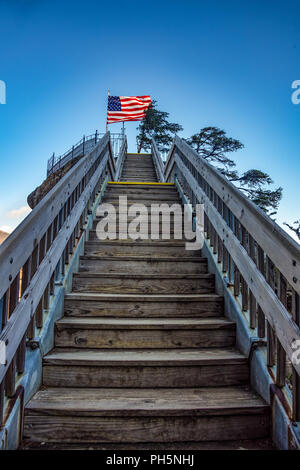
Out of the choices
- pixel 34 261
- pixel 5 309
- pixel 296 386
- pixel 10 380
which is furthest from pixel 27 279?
pixel 296 386

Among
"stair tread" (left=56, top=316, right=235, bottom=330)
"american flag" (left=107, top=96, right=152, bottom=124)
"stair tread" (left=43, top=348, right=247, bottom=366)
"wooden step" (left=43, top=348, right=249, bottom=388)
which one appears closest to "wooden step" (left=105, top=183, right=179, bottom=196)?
"stair tread" (left=56, top=316, right=235, bottom=330)

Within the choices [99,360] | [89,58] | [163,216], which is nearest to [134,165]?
[89,58]

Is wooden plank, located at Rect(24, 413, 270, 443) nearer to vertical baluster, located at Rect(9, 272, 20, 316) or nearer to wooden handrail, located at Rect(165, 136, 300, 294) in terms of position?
vertical baluster, located at Rect(9, 272, 20, 316)

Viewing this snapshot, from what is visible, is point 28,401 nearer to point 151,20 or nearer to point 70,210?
point 70,210

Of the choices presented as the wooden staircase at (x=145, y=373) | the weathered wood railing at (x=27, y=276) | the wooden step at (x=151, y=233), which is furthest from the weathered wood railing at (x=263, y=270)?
the weathered wood railing at (x=27, y=276)

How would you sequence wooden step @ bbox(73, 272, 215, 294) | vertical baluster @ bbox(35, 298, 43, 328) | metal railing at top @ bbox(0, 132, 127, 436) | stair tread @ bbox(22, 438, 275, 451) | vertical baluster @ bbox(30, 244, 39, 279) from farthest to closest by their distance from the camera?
wooden step @ bbox(73, 272, 215, 294) → vertical baluster @ bbox(35, 298, 43, 328) → vertical baluster @ bbox(30, 244, 39, 279) → stair tread @ bbox(22, 438, 275, 451) → metal railing at top @ bbox(0, 132, 127, 436)

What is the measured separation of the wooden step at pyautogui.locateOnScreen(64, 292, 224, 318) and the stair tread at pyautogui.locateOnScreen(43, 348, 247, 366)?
36 centimetres

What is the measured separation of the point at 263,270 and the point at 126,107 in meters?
13.7

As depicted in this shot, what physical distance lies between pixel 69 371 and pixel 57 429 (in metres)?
0.34

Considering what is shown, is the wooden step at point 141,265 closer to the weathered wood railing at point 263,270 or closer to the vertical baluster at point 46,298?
the weathered wood railing at point 263,270

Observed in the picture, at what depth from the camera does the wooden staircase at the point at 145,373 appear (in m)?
1.47

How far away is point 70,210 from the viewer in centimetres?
259

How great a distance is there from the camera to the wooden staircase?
4.81 ft

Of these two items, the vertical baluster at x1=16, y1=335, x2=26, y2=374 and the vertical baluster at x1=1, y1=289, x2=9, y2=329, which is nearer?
the vertical baluster at x1=1, y1=289, x2=9, y2=329
